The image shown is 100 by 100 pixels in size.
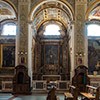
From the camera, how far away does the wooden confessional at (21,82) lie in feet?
74.3

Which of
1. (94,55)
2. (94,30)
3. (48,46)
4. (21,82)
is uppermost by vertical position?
(94,30)

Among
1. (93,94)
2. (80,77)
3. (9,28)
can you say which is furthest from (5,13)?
(93,94)

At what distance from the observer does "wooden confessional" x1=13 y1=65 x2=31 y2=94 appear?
74.3 feet

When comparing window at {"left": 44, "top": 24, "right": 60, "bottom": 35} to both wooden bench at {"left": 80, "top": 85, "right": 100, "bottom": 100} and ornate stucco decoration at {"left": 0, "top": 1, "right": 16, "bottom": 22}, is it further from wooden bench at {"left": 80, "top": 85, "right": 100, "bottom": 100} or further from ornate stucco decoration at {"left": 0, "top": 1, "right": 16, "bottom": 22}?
wooden bench at {"left": 80, "top": 85, "right": 100, "bottom": 100}

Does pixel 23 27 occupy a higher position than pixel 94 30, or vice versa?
pixel 94 30

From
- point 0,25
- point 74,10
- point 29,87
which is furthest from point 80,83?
point 0,25

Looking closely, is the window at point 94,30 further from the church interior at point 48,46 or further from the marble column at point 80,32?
the marble column at point 80,32

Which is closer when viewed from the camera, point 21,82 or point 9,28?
point 21,82

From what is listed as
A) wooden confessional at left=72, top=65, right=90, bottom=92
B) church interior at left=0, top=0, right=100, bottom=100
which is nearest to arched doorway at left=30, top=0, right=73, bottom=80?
church interior at left=0, top=0, right=100, bottom=100

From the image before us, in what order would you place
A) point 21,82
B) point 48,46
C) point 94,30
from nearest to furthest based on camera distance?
1. point 21,82
2. point 94,30
3. point 48,46

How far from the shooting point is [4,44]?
102ft

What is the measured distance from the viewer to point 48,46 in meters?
33.4

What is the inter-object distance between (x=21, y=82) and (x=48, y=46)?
436 inches

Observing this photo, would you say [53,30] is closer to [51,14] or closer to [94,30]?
[51,14]
